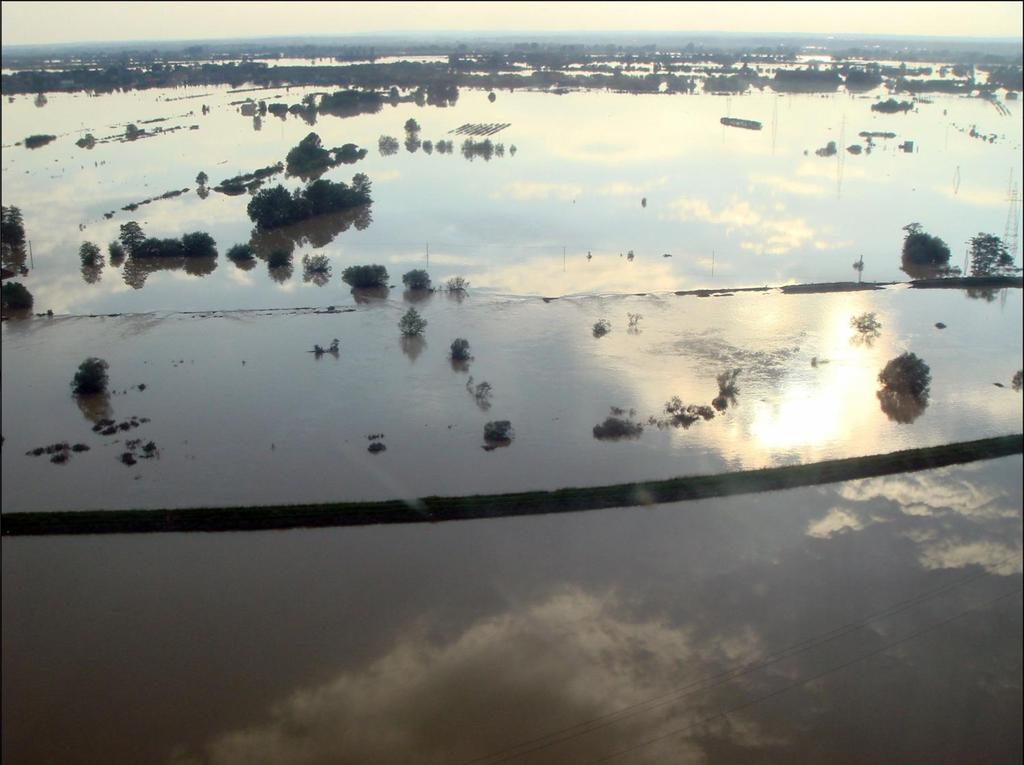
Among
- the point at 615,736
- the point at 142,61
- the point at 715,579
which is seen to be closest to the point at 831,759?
the point at 615,736

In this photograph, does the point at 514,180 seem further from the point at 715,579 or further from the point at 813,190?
the point at 715,579

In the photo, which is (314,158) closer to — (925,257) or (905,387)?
(925,257)

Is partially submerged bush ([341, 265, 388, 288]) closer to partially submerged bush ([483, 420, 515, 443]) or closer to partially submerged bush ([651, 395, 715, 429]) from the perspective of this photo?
partially submerged bush ([483, 420, 515, 443])

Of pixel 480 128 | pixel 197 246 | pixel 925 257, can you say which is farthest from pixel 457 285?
pixel 480 128

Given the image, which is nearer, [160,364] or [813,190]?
[160,364]

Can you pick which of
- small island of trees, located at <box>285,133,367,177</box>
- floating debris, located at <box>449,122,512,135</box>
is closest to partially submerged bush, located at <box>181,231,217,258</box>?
small island of trees, located at <box>285,133,367,177</box>

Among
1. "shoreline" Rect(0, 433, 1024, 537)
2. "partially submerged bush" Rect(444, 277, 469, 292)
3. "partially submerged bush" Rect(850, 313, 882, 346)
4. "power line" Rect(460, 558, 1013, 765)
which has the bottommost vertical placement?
"power line" Rect(460, 558, 1013, 765)

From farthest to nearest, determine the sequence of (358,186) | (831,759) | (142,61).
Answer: (142,61), (358,186), (831,759)
